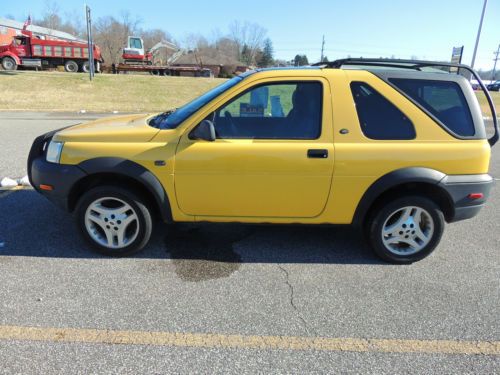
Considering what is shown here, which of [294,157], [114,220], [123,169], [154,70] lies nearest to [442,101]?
[294,157]

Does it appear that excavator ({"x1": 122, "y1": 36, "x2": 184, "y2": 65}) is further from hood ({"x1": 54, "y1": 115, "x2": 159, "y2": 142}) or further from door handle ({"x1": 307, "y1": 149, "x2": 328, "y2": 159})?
door handle ({"x1": 307, "y1": 149, "x2": 328, "y2": 159})

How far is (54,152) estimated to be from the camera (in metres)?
3.46

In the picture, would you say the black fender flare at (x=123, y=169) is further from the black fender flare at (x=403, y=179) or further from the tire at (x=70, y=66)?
the tire at (x=70, y=66)

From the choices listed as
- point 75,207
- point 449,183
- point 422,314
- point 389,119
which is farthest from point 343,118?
point 75,207

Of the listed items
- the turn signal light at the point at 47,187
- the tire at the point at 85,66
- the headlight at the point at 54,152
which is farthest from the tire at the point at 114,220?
the tire at the point at 85,66

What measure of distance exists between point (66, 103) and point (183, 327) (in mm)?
18586

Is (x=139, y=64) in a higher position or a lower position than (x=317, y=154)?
higher

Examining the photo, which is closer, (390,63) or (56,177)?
(56,177)

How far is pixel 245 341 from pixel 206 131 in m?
1.68

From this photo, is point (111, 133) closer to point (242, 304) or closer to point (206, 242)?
point (206, 242)

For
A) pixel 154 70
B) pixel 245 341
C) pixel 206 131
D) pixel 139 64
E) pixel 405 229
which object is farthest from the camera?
pixel 139 64

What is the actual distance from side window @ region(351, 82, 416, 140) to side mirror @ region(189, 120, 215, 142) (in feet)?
4.21

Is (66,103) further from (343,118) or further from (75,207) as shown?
(343,118)

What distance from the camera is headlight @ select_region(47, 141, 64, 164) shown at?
11.2 ft
